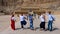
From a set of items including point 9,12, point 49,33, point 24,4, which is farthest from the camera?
point 24,4

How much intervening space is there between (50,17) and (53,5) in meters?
28.7

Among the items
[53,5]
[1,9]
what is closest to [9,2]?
[1,9]

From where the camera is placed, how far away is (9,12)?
147 ft

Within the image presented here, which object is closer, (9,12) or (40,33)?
(40,33)

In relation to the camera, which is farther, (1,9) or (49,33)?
(1,9)

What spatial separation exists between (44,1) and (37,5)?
81.3 inches

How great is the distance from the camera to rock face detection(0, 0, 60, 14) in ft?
148

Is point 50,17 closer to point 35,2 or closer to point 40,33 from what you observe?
point 40,33

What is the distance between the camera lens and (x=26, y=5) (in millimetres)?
47156

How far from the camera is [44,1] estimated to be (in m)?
48.5

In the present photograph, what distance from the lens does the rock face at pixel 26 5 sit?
148 ft

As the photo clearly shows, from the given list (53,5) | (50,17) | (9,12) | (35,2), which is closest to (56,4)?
(53,5)

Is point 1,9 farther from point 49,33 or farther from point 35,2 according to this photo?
point 49,33

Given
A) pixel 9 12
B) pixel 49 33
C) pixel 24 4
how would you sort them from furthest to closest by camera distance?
pixel 24 4, pixel 9 12, pixel 49 33
